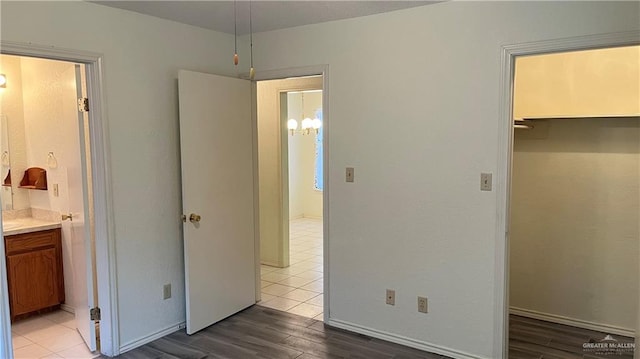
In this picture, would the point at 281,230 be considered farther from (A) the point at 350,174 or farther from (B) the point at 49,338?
(B) the point at 49,338

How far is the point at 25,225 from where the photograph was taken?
3.74 meters

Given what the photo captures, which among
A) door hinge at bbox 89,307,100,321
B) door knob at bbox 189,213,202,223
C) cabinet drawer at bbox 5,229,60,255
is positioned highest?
door knob at bbox 189,213,202,223

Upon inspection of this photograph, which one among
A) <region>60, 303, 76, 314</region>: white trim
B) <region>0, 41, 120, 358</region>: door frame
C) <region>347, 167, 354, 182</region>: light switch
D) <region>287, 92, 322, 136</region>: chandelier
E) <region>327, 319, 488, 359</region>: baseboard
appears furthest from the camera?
<region>287, 92, 322, 136</region>: chandelier

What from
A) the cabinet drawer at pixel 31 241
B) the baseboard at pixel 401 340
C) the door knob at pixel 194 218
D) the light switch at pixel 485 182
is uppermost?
the light switch at pixel 485 182

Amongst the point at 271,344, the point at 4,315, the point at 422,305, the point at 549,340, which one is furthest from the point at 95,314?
the point at 549,340

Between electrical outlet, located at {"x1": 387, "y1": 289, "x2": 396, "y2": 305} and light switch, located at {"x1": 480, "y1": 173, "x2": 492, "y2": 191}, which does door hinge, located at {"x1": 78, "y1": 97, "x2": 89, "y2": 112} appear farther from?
light switch, located at {"x1": 480, "y1": 173, "x2": 492, "y2": 191}

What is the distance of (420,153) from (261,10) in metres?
1.47

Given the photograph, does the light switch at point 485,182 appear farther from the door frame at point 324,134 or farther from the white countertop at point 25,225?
the white countertop at point 25,225

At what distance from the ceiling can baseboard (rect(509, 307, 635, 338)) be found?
8.49 feet

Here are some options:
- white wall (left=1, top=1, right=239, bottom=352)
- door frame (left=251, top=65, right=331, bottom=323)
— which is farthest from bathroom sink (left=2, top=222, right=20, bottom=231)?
door frame (left=251, top=65, right=331, bottom=323)

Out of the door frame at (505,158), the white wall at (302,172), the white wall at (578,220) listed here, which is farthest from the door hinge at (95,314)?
the white wall at (302,172)

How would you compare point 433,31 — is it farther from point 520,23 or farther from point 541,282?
point 541,282

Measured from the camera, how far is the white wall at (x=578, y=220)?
3.32 m

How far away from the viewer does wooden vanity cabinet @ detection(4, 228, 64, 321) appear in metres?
3.62
